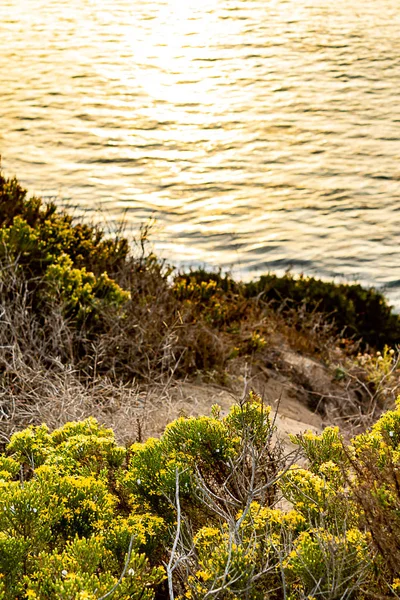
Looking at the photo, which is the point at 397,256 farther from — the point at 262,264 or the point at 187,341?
the point at 187,341

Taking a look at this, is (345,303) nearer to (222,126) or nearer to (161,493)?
(161,493)

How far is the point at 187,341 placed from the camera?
20.0 ft

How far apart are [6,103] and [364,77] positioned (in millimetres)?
9544

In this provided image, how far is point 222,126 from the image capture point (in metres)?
17.8

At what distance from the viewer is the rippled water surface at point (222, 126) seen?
12438mm

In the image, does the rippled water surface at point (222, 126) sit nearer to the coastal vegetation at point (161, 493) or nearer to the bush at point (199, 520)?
the coastal vegetation at point (161, 493)

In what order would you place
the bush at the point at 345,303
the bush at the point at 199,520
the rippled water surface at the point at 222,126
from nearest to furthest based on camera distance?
the bush at the point at 199,520 → the bush at the point at 345,303 → the rippled water surface at the point at 222,126

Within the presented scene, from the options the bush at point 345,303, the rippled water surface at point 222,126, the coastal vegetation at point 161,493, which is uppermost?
the rippled water surface at point 222,126

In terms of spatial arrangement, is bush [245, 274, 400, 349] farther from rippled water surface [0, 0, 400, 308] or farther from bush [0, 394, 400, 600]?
bush [0, 394, 400, 600]

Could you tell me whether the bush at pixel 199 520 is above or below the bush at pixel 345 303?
above

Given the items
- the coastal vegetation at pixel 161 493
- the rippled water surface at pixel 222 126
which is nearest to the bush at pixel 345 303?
the rippled water surface at pixel 222 126

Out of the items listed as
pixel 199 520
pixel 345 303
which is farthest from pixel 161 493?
pixel 345 303

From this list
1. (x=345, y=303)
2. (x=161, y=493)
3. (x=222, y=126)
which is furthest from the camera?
(x=222, y=126)

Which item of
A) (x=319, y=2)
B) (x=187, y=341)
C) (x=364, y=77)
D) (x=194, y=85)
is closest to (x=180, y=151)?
(x=194, y=85)
